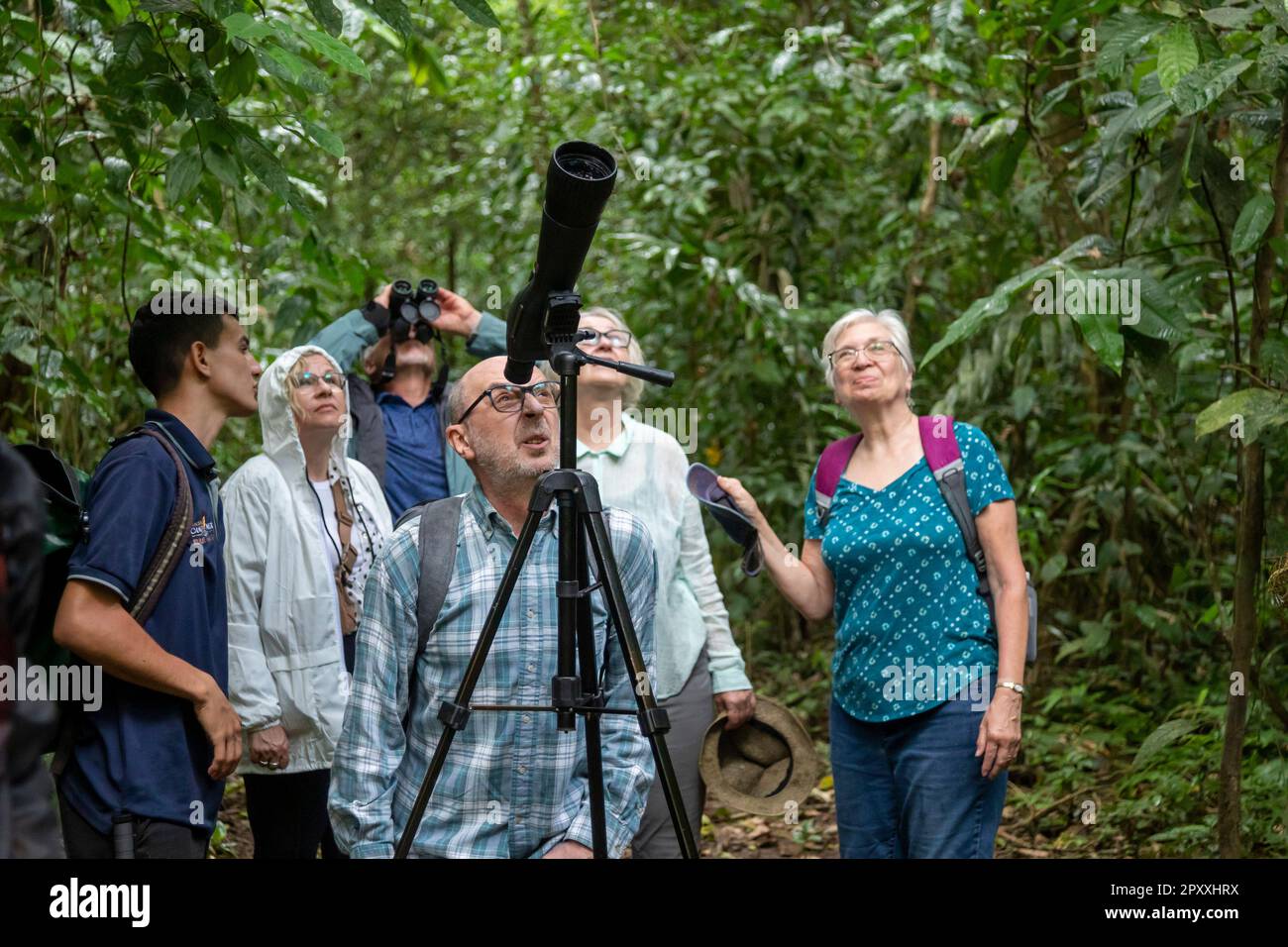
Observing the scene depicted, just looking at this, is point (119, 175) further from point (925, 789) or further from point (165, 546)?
point (925, 789)

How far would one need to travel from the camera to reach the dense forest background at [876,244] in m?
3.11

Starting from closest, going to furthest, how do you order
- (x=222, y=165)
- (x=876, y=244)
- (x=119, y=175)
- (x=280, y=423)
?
(x=222, y=165)
(x=280, y=423)
(x=119, y=175)
(x=876, y=244)

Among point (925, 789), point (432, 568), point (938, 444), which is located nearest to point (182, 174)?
point (432, 568)

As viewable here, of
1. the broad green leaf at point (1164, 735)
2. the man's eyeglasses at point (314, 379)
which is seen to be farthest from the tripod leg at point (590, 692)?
the broad green leaf at point (1164, 735)

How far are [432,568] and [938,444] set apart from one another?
1.28 metres

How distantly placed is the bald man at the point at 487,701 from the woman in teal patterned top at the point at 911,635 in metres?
0.74

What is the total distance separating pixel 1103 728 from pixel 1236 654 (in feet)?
6.83

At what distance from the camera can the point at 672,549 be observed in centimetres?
326

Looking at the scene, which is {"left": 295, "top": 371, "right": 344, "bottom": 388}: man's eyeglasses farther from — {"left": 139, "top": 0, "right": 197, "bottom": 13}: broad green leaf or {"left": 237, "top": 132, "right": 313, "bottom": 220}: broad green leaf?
{"left": 139, "top": 0, "right": 197, "bottom": 13}: broad green leaf

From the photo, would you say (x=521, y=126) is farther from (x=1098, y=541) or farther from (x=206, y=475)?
(x=206, y=475)

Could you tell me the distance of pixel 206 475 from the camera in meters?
2.61

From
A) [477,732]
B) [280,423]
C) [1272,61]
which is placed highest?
[1272,61]

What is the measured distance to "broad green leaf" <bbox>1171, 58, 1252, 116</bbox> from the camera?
8.95ft
